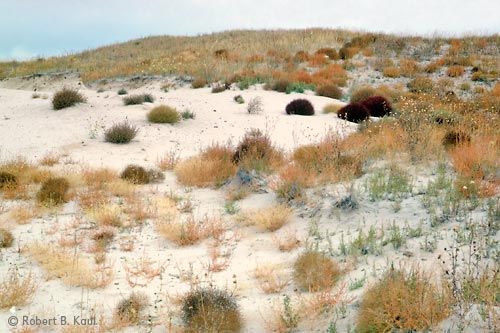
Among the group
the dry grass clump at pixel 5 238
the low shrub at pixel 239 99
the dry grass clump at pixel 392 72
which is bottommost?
the dry grass clump at pixel 5 238

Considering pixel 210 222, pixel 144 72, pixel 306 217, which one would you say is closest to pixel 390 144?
pixel 306 217

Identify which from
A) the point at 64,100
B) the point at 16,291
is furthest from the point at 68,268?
the point at 64,100

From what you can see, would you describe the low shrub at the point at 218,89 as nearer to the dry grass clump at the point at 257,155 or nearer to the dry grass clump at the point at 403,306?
the dry grass clump at the point at 257,155

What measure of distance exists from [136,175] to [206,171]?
55.1 inches

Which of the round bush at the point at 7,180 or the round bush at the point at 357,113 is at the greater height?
the round bush at the point at 357,113

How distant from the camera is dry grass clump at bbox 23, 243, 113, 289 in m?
5.48

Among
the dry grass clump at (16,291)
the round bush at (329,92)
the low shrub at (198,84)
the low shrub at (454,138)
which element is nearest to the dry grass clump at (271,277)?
the dry grass clump at (16,291)

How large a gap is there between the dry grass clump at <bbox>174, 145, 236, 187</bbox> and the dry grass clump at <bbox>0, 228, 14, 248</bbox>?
3377mm

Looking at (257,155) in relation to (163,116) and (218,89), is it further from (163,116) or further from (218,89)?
(218,89)

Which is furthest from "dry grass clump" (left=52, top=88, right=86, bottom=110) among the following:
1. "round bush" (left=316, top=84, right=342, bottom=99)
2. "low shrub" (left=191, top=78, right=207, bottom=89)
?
"round bush" (left=316, top=84, right=342, bottom=99)

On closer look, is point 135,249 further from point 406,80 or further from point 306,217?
point 406,80

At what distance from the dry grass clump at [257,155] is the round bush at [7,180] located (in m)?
4.25

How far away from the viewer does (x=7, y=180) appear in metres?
8.71

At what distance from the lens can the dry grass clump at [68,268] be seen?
18.0ft
